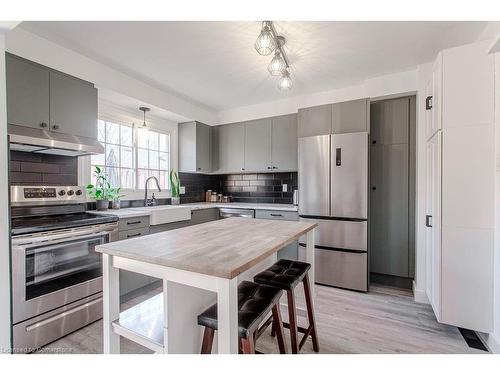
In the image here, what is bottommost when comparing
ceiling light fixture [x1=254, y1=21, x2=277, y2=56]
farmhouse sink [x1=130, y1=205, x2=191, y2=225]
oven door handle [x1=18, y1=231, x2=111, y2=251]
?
oven door handle [x1=18, y1=231, x2=111, y2=251]

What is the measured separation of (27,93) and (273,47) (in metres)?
1.91

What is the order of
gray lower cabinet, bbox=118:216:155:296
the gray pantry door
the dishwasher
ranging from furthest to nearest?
the dishwasher < the gray pantry door < gray lower cabinet, bbox=118:216:155:296

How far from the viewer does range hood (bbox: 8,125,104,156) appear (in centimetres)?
180

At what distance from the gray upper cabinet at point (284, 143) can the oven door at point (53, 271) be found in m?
2.27

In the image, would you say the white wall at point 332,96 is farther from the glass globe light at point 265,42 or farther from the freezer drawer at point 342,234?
the glass globe light at point 265,42

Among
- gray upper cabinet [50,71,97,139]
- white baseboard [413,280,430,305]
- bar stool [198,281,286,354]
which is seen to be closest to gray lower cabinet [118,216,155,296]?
gray upper cabinet [50,71,97,139]

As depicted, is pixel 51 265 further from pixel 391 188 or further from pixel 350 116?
pixel 391 188

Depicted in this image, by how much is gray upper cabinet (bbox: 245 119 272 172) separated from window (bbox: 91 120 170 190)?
4.00 feet

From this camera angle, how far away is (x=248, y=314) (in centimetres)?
114

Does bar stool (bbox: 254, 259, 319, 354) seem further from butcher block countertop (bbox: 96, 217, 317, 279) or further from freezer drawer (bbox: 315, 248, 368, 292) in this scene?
freezer drawer (bbox: 315, 248, 368, 292)

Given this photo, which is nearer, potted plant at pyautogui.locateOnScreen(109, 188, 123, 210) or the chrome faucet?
potted plant at pyautogui.locateOnScreen(109, 188, 123, 210)

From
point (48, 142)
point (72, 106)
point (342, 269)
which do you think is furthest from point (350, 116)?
point (48, 142)

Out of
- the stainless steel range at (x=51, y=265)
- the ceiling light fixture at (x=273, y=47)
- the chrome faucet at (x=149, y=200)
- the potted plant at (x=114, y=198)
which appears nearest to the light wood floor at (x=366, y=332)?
the stainless steel range at (x=51, y=265)
